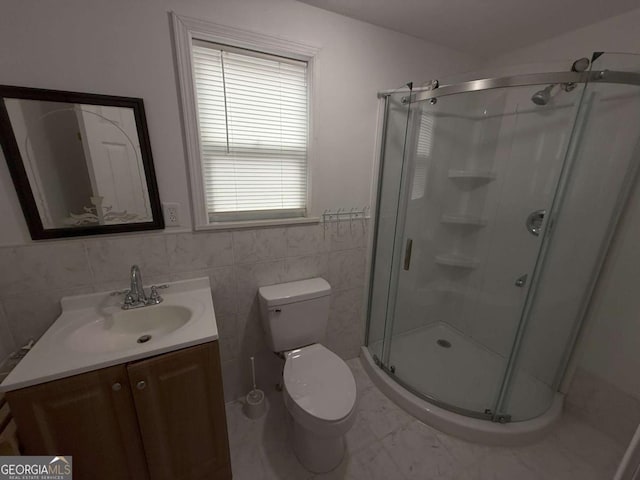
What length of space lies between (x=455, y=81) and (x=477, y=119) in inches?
17.1

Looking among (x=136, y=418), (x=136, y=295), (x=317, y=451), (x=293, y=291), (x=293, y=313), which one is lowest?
(x=317, y=451)

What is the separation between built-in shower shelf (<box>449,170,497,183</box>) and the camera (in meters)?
1.76

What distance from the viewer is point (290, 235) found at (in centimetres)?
153

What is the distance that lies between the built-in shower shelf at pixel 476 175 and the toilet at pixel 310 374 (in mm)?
1212

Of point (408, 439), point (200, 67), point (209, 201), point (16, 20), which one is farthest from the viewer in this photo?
point (408, 439)

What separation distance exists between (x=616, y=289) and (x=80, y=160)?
9.14ft

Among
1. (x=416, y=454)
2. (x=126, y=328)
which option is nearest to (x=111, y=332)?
(x=126, y=328)

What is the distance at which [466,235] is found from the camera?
1.97 meters

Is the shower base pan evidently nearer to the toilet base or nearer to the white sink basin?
the toilet base

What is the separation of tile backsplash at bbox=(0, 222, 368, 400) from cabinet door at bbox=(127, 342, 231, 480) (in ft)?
1.56

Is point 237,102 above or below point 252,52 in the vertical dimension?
below

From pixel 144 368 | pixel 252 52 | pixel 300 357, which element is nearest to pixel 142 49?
pixel 252 52

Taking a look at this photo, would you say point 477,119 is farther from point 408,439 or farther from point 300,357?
point 408,439

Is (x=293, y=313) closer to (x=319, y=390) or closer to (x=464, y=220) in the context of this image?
(x=319, y=390)
